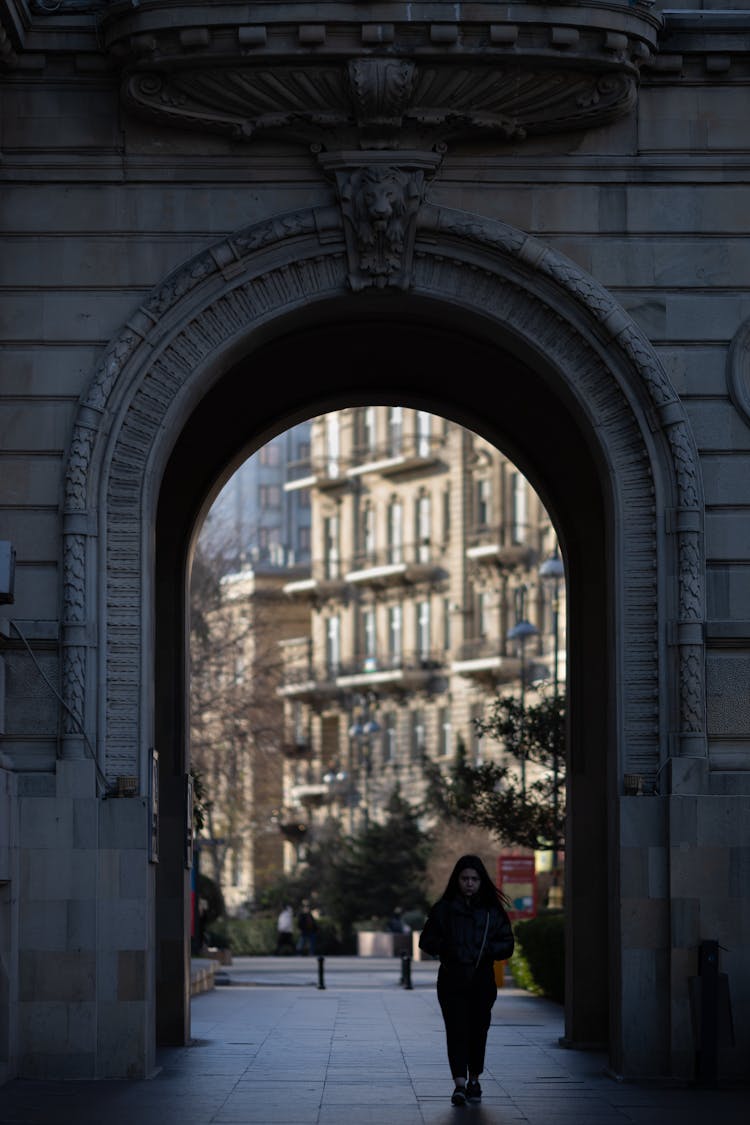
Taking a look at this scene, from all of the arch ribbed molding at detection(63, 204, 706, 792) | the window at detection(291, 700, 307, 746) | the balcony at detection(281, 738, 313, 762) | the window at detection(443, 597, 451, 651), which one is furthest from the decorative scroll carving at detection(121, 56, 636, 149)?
the window at detection(291, 700, 307, 746)

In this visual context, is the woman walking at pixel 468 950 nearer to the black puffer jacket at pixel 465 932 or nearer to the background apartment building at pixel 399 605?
the black puffer jacket at pixel 465 932

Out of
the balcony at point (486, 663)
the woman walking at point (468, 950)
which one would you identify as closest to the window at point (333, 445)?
the balcony at point (486, 663)

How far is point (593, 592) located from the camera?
74.5ft

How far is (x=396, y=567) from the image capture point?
96.0 meters

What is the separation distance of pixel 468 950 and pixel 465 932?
0.16 m

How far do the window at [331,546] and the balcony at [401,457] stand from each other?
3.81 meters

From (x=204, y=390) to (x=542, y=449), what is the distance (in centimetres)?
522

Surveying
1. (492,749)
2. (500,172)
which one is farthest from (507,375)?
(492,749)

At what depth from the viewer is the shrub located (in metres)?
30.5

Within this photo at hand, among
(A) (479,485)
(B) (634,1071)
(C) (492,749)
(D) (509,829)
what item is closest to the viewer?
(B) (634,1071)

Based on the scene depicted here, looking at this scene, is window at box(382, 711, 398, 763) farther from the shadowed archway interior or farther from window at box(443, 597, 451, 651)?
the shadowed archway interior

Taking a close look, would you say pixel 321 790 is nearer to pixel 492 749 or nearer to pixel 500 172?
pixel 492 749

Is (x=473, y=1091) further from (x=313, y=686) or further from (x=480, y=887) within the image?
(x=313, y=686)

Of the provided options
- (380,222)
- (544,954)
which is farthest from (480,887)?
(544,954)
